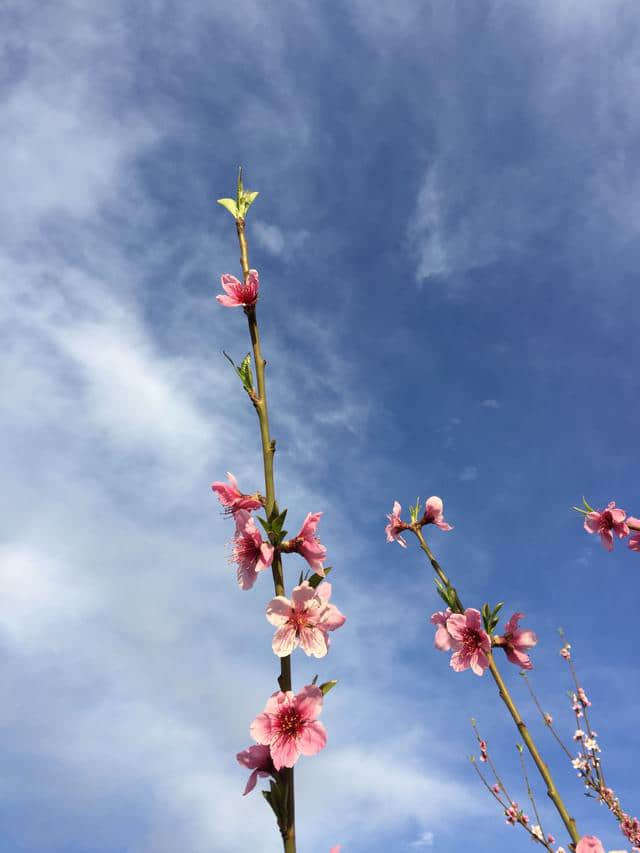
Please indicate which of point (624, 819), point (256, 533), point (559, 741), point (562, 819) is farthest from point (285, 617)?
point (624, 819)

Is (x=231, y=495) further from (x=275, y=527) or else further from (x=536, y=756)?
(x=536, y=756)

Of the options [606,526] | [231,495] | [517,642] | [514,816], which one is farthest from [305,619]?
[514,816]

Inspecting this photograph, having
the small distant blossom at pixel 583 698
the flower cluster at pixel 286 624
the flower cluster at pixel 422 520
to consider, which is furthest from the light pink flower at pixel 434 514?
the small distant blossom at pixel 583 698

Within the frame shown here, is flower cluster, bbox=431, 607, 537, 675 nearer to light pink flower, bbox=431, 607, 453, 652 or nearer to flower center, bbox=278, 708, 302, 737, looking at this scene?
light pink flower, bbox=431, 607, 453, 652

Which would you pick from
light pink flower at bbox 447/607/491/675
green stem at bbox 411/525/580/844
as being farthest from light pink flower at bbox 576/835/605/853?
light pink flower at bbox 447/607/491/675

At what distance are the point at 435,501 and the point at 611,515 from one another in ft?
5.24

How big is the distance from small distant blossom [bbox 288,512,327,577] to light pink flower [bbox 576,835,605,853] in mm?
1566

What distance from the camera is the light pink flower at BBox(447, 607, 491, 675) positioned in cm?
412

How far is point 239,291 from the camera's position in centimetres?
355

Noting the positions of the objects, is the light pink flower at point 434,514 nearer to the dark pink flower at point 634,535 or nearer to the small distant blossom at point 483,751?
the dark pink flower at point 634,535

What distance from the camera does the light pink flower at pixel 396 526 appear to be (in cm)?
584

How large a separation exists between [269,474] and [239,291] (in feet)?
4.04

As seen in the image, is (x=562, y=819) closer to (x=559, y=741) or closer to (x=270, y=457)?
(x=270, y=457)

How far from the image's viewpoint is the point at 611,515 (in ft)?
18.3
